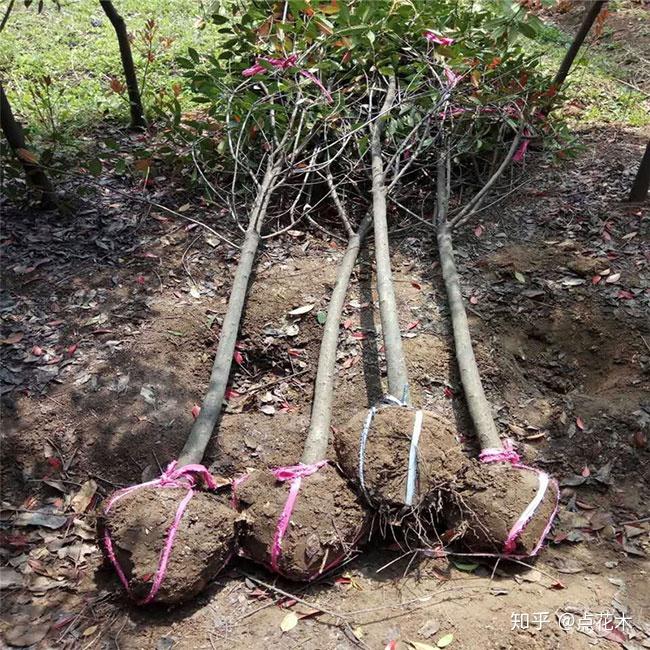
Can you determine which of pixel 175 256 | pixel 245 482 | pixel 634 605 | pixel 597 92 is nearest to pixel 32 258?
pixel 175 256

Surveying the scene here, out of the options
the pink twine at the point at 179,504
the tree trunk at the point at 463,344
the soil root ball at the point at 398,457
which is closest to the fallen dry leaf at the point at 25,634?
the pink twine at the point at 179,504

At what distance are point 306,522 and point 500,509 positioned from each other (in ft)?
2.53

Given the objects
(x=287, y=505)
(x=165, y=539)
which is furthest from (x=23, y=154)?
(x=287, y=505)

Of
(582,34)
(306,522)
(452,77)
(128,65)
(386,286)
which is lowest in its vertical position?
(306,522)

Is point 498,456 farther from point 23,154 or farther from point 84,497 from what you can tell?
point 23,154

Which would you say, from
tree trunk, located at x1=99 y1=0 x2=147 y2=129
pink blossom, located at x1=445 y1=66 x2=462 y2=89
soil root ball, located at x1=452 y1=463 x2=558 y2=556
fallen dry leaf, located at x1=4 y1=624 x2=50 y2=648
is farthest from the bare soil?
tree trunk, located at x1=99 y1=0 x2=147 y2=129

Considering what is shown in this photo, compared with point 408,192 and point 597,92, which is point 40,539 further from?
point 597,92

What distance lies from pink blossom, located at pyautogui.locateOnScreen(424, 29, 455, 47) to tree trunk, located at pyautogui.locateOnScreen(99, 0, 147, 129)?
2.38 metres

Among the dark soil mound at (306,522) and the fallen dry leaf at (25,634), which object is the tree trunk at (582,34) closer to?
the dark soil mound at (306,522)

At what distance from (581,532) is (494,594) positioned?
21.9 inches

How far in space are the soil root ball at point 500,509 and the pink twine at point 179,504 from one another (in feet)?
3.56

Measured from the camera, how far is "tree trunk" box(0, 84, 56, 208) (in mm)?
3721

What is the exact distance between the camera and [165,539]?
7.09 ft

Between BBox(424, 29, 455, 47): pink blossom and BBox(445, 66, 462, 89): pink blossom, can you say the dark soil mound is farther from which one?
BBox(424, 29, 455, 47): pink blossom
